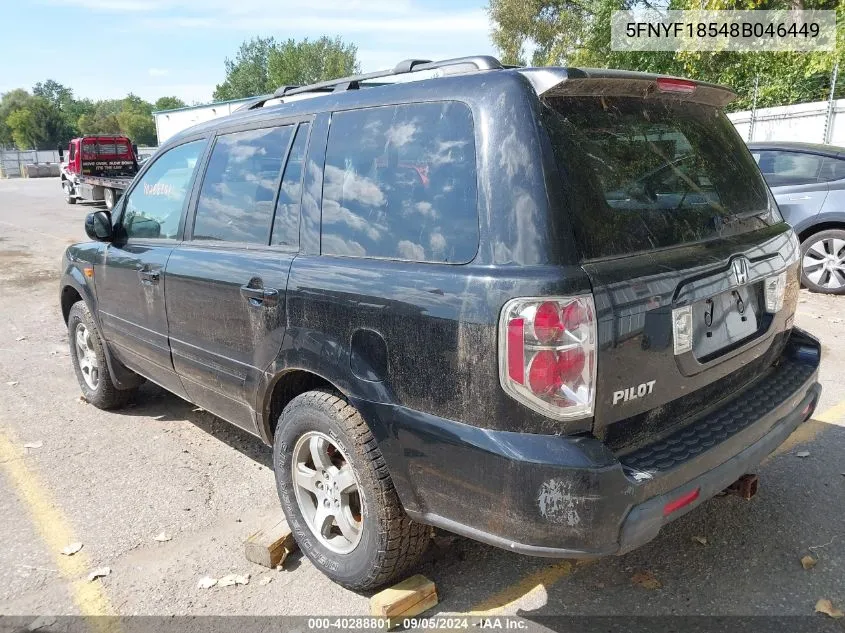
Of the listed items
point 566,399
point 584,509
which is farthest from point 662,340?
point 584,509

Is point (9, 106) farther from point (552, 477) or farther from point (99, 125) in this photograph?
point (552, 477)

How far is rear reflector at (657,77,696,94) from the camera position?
262 cm

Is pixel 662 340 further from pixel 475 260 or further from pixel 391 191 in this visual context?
pixel 391 191

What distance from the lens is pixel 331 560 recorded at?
2854 millimetres

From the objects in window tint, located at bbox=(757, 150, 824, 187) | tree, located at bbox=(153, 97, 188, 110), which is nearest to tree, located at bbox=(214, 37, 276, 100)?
tree, located at bbox=(153, 97, 188, 110)

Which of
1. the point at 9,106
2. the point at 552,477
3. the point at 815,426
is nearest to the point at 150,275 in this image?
the point at 552,477

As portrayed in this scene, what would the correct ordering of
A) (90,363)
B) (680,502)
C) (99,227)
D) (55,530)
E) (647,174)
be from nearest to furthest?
→ 1. (680,502)
2. (647,174)
3. (55,530)
4. (99,227)
5. (90,363)

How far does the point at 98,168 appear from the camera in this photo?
2342cm

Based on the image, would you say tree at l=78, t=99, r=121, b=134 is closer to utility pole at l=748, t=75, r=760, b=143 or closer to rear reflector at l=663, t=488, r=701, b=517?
utility pole at l=748, t=75, r=760, b=143

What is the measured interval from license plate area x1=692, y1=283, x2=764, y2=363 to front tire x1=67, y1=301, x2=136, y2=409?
3.86 meters

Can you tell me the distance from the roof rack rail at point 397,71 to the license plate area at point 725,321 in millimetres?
1161

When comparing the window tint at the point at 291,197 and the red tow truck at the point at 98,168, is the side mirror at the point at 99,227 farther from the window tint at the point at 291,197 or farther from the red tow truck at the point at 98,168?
the red tow truck at the point at 98,168

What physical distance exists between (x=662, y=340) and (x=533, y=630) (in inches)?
47.8

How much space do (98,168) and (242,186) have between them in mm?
22946
